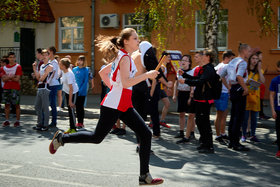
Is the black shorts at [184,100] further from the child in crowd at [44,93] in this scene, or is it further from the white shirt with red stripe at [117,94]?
the white shirt with red stripe at [117,94]

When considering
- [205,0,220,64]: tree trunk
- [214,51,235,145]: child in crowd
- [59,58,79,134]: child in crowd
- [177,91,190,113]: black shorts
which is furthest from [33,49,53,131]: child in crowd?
[205,0,220,64]: tree trunk

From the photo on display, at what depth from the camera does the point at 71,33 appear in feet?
73.8

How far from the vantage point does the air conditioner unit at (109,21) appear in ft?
67.6

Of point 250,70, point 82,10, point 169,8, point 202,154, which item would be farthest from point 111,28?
point 202,154

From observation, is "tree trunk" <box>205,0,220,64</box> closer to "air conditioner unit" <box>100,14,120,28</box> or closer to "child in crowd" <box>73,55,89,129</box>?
"child in crowd" <box>73,55,89,129</box>

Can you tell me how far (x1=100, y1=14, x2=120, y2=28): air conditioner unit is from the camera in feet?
67.6

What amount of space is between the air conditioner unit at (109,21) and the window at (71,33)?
5.55 ft

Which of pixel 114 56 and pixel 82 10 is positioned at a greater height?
pixel 82 10

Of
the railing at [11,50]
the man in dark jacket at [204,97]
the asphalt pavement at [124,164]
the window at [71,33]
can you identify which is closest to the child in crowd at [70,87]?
the asphalt pavement at [124,164]

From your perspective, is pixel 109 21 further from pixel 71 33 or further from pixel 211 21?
pixel 211 21

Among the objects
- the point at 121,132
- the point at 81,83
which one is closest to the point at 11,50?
the point at 81,83

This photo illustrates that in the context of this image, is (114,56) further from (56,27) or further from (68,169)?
(56,27)

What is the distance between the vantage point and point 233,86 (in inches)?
291

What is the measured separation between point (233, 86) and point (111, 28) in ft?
47.6
